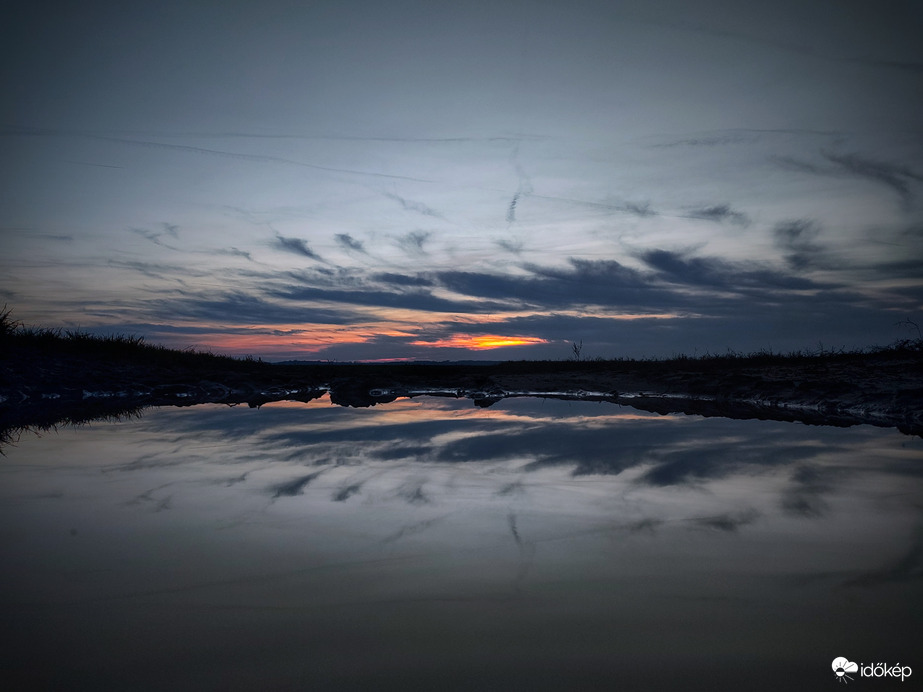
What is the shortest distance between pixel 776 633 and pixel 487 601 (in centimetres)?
114

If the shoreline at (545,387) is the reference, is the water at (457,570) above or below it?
below

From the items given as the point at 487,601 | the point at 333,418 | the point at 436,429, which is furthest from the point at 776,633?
the point at 333,418

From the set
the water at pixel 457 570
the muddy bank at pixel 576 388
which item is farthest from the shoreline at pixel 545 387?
the water at pixel 457 570

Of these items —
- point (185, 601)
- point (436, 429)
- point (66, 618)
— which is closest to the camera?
point (66, 618)

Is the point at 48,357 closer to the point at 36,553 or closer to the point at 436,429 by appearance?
the point at 436,429

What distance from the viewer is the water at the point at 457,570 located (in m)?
2.06

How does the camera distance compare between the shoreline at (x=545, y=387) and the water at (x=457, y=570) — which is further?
the shoreline at (x=545, y=387)

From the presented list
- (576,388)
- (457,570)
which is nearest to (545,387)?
(576,388)

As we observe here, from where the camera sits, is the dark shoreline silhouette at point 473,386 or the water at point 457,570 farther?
the dark shoreline silhouette at point 473,386

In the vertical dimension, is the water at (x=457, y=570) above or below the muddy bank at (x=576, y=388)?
below

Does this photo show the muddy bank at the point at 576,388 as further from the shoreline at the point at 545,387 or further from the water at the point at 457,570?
the water at the point at 457,570

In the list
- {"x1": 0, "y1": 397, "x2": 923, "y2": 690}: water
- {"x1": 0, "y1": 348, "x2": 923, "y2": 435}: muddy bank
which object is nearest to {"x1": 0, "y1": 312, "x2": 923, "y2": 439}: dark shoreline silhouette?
{"x1": 0, "y1": 348, "x2": 923, "y2": 435}: muddy bank

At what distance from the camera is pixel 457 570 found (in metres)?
2.91

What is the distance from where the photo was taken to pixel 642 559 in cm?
307
